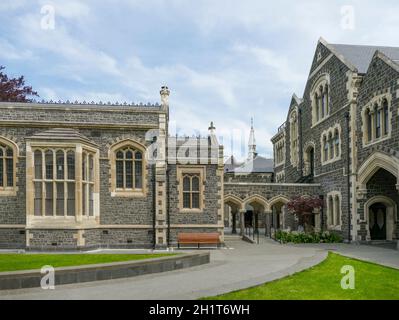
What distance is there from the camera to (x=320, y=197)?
28.9 m

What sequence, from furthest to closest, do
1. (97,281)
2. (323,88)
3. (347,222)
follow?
(323,88) < (347,222) < (97,281)

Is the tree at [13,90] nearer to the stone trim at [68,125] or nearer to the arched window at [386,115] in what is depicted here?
the stone trim at [68,125]

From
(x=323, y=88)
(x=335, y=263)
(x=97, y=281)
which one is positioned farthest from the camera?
(x=323, y=88)

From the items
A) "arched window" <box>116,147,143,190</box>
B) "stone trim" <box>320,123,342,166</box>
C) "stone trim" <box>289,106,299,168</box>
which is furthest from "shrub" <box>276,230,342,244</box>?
"stone trim" <box>289,106,299,168</box>

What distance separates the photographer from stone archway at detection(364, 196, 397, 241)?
80.0ft

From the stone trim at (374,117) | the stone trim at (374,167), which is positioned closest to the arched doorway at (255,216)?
the stone trim at (374,167)

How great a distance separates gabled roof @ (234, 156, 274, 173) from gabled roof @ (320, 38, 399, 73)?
21528 mm

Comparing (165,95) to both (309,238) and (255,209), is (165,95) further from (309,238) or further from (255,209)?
(255,209)

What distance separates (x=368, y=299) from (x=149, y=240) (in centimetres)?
1406

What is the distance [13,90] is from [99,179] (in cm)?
1835

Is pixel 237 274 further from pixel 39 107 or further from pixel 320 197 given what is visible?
pixel 320 197

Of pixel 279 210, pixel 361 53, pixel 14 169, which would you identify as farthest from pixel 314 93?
pixel 14 169

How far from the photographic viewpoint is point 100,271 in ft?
37.9

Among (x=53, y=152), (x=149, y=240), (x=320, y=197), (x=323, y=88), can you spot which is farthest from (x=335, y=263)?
(x=323, y=88)
